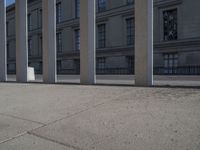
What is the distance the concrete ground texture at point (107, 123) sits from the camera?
4.05 meters

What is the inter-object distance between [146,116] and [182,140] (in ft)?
4.56

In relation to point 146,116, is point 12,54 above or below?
above

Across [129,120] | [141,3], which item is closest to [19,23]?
[141,3]

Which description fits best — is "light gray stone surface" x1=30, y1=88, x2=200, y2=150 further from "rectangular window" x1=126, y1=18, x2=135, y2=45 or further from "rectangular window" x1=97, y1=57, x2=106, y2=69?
"rectangular window" x1=97, y1=57, x2=106, y2=69

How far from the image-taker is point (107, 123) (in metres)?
5.06

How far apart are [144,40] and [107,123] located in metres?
5.57

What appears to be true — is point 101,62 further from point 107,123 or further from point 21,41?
point 107,123

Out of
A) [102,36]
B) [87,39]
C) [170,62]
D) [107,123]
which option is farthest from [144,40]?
[102,36]

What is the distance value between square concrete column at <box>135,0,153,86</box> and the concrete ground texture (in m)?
2.34

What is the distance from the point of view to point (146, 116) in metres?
5.21

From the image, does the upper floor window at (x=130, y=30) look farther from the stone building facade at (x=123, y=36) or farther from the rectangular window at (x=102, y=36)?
the rectangular window at (x=102, y=36)

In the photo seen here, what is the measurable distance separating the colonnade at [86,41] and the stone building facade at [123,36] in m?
16.9

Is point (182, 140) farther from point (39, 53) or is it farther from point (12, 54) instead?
point (12, 54)

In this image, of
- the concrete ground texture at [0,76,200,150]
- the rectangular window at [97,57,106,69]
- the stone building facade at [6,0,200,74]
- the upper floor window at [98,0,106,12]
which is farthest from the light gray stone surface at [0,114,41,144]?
the upper floor window at [98,0,106,12]
